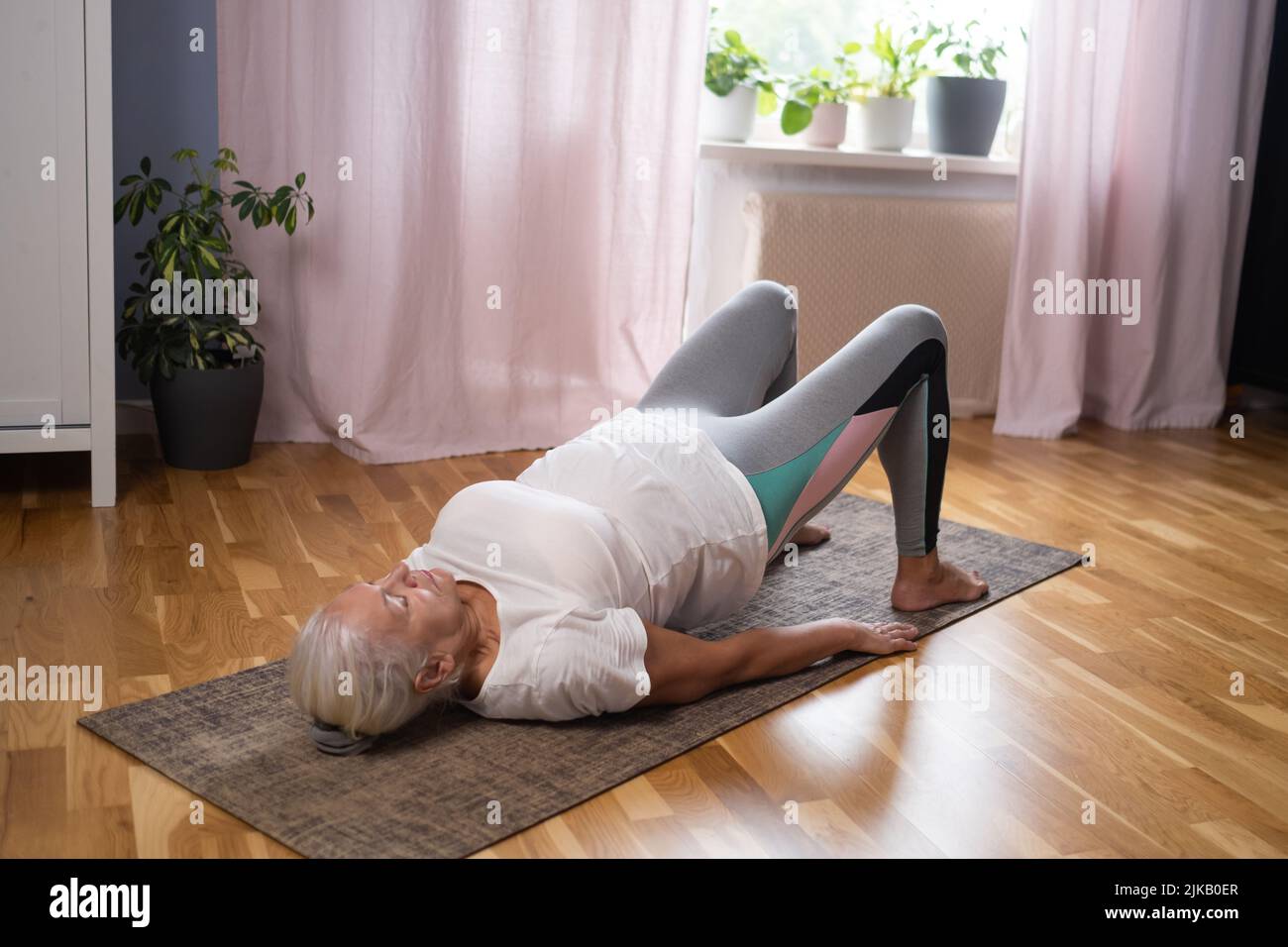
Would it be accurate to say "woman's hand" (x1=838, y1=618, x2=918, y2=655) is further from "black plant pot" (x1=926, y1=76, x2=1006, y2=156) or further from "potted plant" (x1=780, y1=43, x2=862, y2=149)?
"black plant pot" (x1=926, y1=76, x2=1006, y2=156)

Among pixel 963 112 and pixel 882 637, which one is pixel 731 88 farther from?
pixel 882 637

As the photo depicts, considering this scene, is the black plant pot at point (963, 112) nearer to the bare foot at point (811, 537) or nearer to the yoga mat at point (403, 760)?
the bare foot at point (811, 537)

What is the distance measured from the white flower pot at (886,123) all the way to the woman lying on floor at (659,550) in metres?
1.73

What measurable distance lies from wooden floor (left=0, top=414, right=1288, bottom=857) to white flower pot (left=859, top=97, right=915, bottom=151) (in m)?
1.15

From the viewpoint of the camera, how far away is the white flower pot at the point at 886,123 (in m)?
3.84

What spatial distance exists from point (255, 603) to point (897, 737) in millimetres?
1099

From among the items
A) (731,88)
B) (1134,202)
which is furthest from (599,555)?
(1134,202)

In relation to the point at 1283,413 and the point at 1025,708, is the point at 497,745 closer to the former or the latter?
the point at 1025,708

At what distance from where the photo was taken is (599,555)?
67.4 inches

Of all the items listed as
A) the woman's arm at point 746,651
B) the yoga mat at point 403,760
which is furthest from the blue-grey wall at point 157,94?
the woman's arm at point 746,651

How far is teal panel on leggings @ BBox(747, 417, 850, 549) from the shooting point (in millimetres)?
1981

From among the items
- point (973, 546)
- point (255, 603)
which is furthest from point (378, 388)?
point (973, 546)

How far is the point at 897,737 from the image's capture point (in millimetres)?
1850

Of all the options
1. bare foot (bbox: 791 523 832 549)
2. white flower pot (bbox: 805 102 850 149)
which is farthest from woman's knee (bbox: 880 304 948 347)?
white flower pot (bbox: 805 102 850 149)
